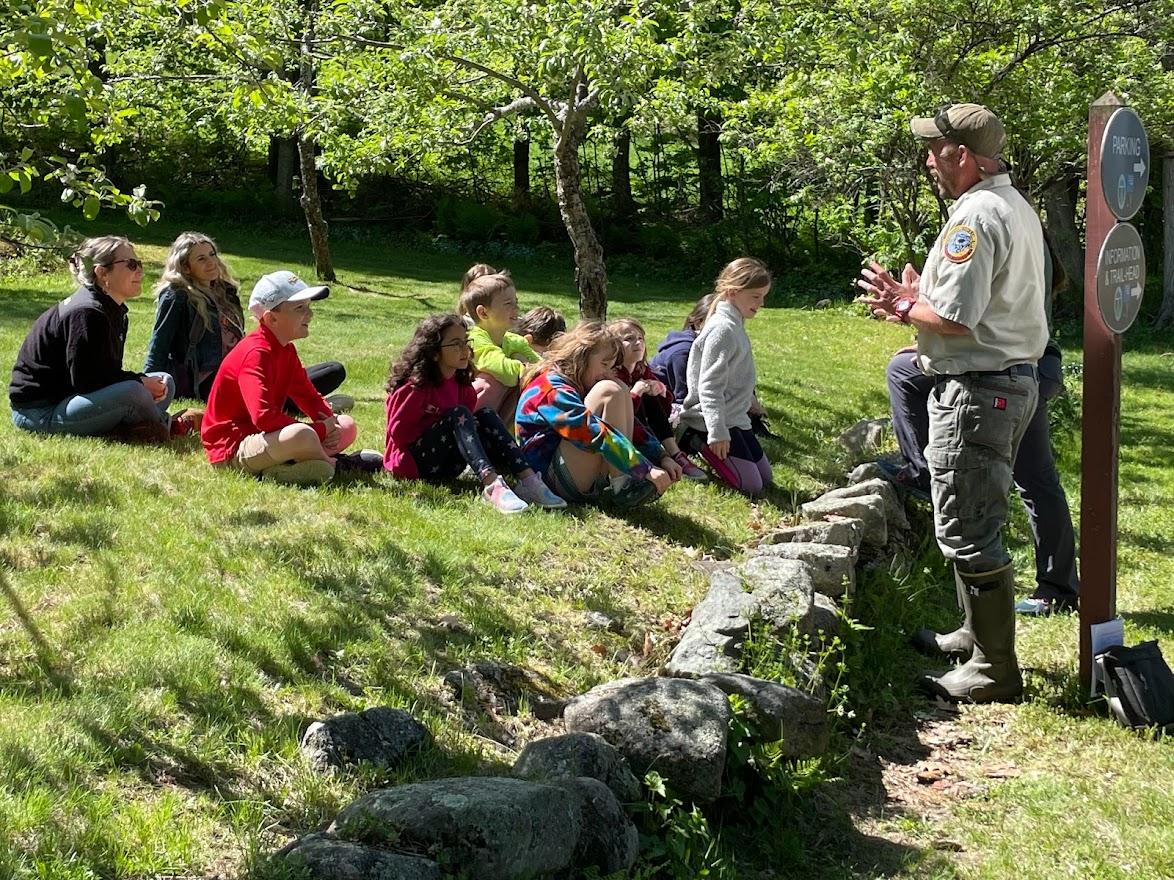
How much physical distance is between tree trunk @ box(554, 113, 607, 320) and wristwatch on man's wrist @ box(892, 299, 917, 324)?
4.59m

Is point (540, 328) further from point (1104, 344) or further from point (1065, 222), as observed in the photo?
point (1065, 222)

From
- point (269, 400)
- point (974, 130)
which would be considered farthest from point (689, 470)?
point (974, 130)

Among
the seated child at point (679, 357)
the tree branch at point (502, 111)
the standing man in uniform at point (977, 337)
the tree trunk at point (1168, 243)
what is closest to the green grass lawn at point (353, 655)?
the standing man in uniform at point (977, 337)

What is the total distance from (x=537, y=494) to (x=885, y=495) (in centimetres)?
210

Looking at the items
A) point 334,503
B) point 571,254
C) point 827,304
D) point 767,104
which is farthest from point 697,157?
point 334,503

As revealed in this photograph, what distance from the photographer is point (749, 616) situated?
5148 mm

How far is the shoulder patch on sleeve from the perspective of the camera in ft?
16.0

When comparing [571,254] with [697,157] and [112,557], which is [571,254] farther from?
[112,557]

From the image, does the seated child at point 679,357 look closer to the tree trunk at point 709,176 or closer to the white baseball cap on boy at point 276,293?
the white baseball cap on boy at point 276,293

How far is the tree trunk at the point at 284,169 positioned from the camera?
2636 centimetres

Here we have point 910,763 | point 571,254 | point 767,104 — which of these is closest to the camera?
point 910,763

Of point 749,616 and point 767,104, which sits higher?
point 767,104

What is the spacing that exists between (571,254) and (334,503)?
20.2m

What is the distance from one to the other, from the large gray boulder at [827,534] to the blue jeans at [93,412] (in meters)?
3.45
